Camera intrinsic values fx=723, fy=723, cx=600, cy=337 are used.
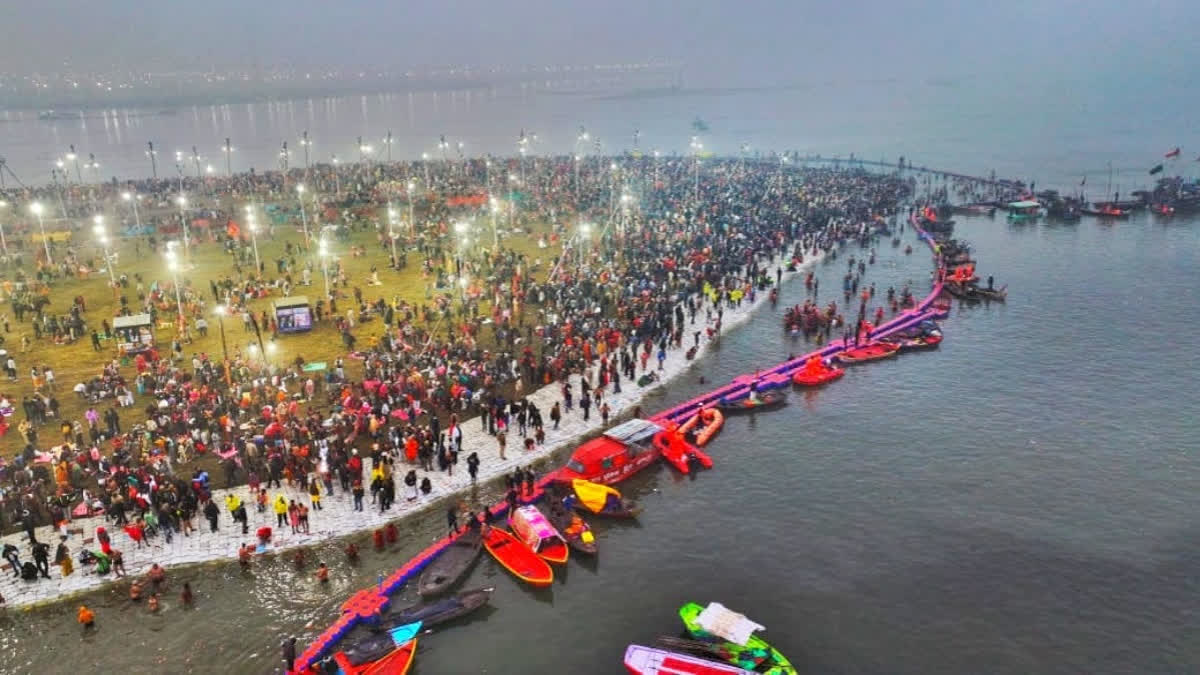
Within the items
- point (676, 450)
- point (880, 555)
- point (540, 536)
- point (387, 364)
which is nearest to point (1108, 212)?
point (676, 450)

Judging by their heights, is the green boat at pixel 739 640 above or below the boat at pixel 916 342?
below

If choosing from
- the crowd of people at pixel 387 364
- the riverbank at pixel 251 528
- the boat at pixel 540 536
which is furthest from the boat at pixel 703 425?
the boat at pixel 540 536

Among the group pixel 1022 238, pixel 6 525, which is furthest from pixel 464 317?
pixel 1022 238

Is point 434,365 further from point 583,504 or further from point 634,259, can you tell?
point 634,259

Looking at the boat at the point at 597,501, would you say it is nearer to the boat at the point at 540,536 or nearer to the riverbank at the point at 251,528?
the boat at the point at 540,536

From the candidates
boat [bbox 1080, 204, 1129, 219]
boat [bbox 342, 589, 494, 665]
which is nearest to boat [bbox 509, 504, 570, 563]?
boat [bbox 342, 589, 494, 665]
